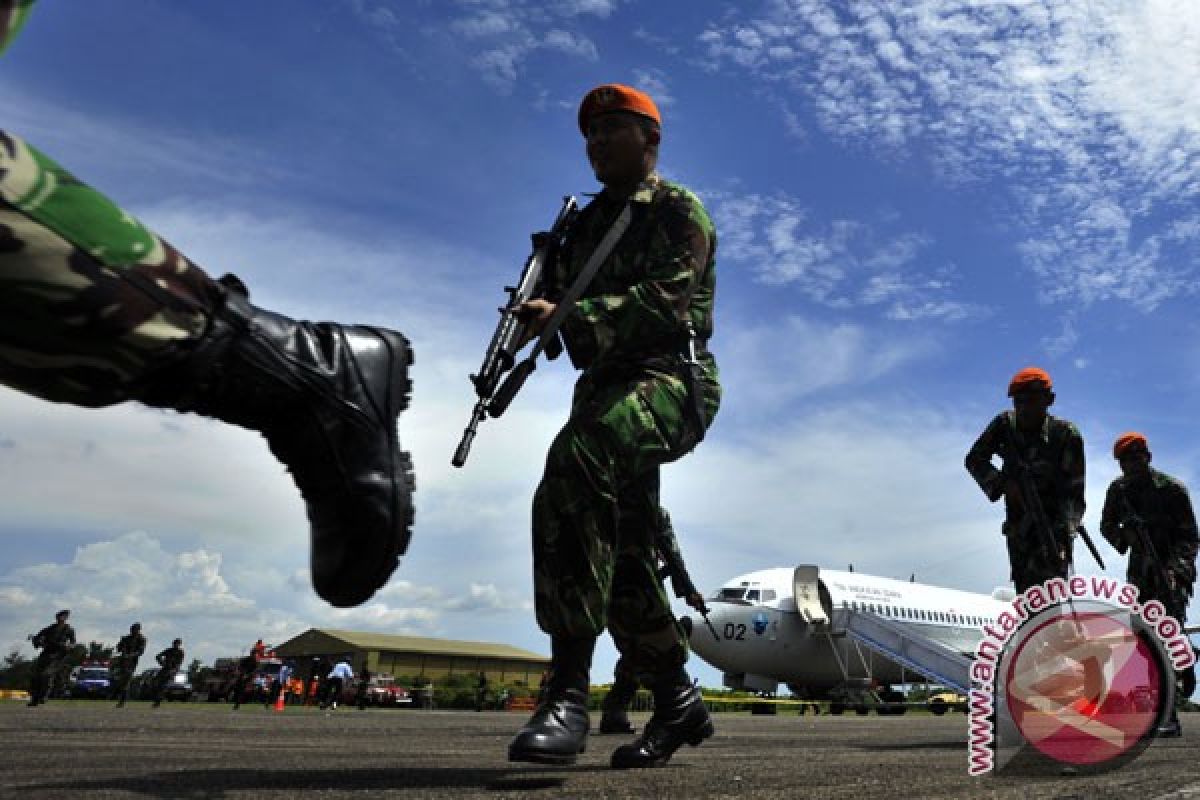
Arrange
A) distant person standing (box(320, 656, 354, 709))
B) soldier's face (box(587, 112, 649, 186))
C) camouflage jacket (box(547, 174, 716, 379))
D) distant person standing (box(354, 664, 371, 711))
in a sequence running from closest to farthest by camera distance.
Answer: camouflage jacket (box(547, 174, 716, 379))
soldier's face (box(587, 112, 649, 186))
distant person standing (box(320, 656, 354, 709))
distant person standing (box(354, 664, 371, 711))

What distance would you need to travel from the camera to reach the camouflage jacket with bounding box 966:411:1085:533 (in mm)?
5480

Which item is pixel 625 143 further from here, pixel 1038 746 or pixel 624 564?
pixel 1038 746

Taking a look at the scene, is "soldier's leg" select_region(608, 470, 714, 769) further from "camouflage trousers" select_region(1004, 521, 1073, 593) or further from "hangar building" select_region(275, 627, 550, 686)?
"hangar building" select_region(275, 627, 550, 686)

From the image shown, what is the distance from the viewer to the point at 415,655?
59062mm

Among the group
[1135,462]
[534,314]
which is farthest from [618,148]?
[1135,462]

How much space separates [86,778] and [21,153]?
1.77m

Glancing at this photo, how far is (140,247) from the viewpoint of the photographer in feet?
4.08

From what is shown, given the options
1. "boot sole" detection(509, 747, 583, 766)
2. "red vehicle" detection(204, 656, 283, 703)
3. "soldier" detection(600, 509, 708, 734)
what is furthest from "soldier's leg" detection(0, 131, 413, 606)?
"red vehicle" detection(204, 656, 283, 703)

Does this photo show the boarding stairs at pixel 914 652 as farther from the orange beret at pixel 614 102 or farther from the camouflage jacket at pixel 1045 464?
the orange beret at pixel 614 102

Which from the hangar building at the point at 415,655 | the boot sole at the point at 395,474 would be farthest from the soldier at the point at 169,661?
the hangar building at the point at 415,655

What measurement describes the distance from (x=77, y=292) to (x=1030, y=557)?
548 cm

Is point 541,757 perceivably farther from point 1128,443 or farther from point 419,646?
point 419,646

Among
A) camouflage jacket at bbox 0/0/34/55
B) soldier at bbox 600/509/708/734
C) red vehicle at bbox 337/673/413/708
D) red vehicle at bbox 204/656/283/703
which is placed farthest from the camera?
red vehicle at bbox 204/656/283/703

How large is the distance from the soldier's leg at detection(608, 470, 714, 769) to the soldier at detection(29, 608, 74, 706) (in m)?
15.6
